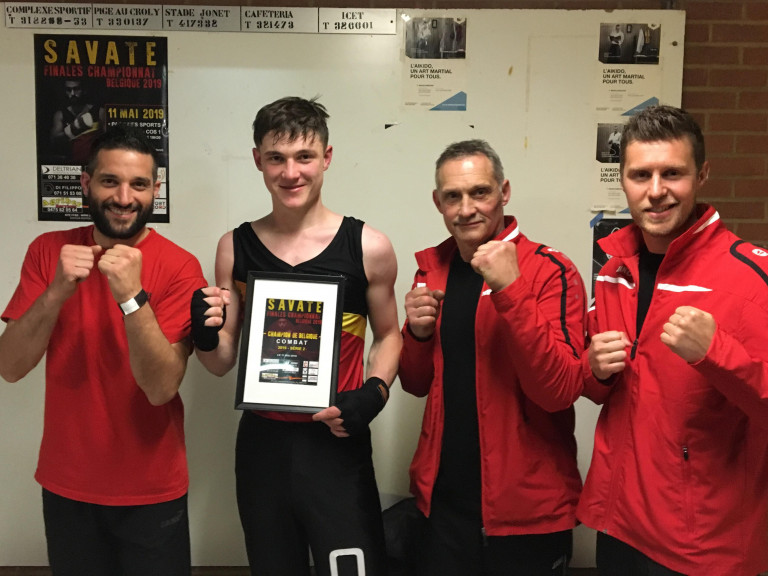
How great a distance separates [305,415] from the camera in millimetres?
1789

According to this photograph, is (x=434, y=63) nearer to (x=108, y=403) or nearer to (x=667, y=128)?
(x=667, y=128)

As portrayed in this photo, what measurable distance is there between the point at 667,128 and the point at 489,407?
0.81m

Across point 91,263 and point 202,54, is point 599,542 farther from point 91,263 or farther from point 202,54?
point 202,54

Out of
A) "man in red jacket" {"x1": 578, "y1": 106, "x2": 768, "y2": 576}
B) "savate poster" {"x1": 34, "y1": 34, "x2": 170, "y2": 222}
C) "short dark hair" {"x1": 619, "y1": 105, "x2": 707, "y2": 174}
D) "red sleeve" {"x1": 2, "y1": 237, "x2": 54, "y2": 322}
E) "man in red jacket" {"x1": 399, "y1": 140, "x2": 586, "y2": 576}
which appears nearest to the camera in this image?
"man in red jacket" {"x1": 578, "y1": 106, "x2": 768, "y2": 576}

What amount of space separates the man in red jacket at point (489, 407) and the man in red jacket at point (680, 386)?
13 cm

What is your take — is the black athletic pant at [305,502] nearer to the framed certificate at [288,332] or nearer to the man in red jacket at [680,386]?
the framed certificate at [288,332]

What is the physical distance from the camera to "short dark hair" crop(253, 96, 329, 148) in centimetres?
176

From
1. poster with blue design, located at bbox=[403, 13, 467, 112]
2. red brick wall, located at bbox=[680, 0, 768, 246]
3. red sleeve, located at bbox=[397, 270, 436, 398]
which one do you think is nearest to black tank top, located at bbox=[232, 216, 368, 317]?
red sleeve, located at bbox=[397, 270, 436, 398]

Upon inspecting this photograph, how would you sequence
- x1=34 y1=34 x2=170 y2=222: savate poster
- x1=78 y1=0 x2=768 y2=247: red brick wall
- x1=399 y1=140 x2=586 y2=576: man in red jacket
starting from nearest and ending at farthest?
x1=399 y1=140 x2=586 y2=576: man in red jacket
x1=34 y1=34 x2=170 y2=222: savate poster
x1=78 y1=0 x2=768 y2=247: red brick wall

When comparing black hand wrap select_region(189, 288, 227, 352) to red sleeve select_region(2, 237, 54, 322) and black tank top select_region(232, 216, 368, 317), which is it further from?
→ red sleeve select_region(2, 237, 54, 322)

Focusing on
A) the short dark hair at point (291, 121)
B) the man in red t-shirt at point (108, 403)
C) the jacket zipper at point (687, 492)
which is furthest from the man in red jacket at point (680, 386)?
the man in red t-shirt at point (108, 403)

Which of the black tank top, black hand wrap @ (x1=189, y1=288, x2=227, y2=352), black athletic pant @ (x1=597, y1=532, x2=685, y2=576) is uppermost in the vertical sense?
the black tank top

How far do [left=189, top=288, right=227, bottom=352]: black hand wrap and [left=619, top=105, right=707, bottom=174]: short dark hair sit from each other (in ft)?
3.81

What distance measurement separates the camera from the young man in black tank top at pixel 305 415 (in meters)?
1.72
